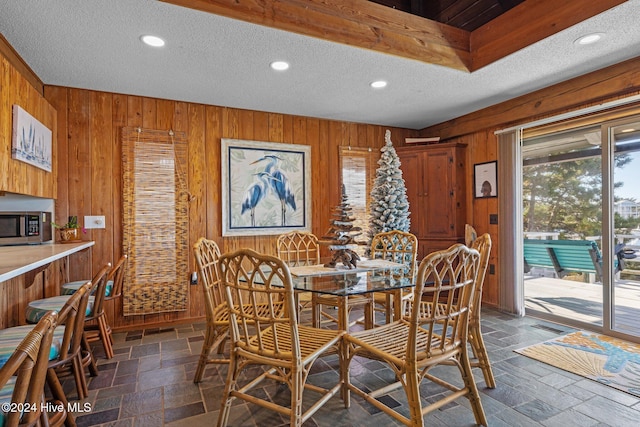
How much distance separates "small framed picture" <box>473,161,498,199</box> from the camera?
13.6 feet

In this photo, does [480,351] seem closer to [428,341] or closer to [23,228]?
[428,341]

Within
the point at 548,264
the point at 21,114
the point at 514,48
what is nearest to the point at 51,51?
the point at 21,114

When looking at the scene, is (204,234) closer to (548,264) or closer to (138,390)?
(138,390)

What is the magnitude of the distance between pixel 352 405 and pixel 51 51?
329 centimetres

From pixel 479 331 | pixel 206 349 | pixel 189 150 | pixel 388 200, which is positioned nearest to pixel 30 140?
pixel 189 150

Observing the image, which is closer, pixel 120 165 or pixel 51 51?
pixel 51 51

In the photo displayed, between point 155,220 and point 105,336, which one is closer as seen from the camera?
point 105,336

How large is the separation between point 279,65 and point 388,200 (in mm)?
2030

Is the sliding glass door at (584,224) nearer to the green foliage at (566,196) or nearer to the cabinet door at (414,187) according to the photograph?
the green foliage at (566,196)

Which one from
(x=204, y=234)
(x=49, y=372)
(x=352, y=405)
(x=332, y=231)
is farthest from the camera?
(x=204, y=234)

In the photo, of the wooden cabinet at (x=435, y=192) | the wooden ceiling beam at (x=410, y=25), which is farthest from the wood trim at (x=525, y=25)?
the wooden cabinet at (x=435, y=192)

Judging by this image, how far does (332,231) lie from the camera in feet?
8.38

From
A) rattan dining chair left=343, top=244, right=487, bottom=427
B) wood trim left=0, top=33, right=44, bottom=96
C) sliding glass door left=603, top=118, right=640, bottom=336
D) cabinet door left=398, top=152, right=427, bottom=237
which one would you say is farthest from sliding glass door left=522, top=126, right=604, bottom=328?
wood trim left=0, top=33, right=44, bottom=96

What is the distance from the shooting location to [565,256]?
385cm
